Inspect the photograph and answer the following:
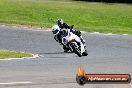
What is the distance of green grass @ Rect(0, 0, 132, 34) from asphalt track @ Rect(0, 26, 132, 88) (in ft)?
26.8

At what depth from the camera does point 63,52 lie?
2698cm

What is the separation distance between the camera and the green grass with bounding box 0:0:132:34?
154 ft

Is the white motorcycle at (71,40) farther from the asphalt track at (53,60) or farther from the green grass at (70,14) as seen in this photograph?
the green grass at (70,14)

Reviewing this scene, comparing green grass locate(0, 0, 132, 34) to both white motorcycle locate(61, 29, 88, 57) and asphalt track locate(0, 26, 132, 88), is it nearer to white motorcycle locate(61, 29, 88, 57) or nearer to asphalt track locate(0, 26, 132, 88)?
asphalt track locate(0, 26, 132, 88)

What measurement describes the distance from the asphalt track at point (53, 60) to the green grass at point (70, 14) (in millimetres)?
8166

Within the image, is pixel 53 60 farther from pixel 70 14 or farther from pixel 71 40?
pixel 70 14

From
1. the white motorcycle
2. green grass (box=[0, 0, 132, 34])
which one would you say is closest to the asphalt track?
the white motorcycle

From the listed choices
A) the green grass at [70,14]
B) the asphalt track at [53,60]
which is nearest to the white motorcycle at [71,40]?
the asphalt track at [53,60]

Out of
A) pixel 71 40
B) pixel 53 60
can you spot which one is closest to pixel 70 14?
pixel 53 60

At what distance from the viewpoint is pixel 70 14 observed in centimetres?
5109

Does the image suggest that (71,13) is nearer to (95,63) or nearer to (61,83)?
(95,63)

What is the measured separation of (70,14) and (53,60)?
29071mm

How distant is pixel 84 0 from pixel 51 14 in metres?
14.2

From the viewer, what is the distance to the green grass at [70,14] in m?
46.8
